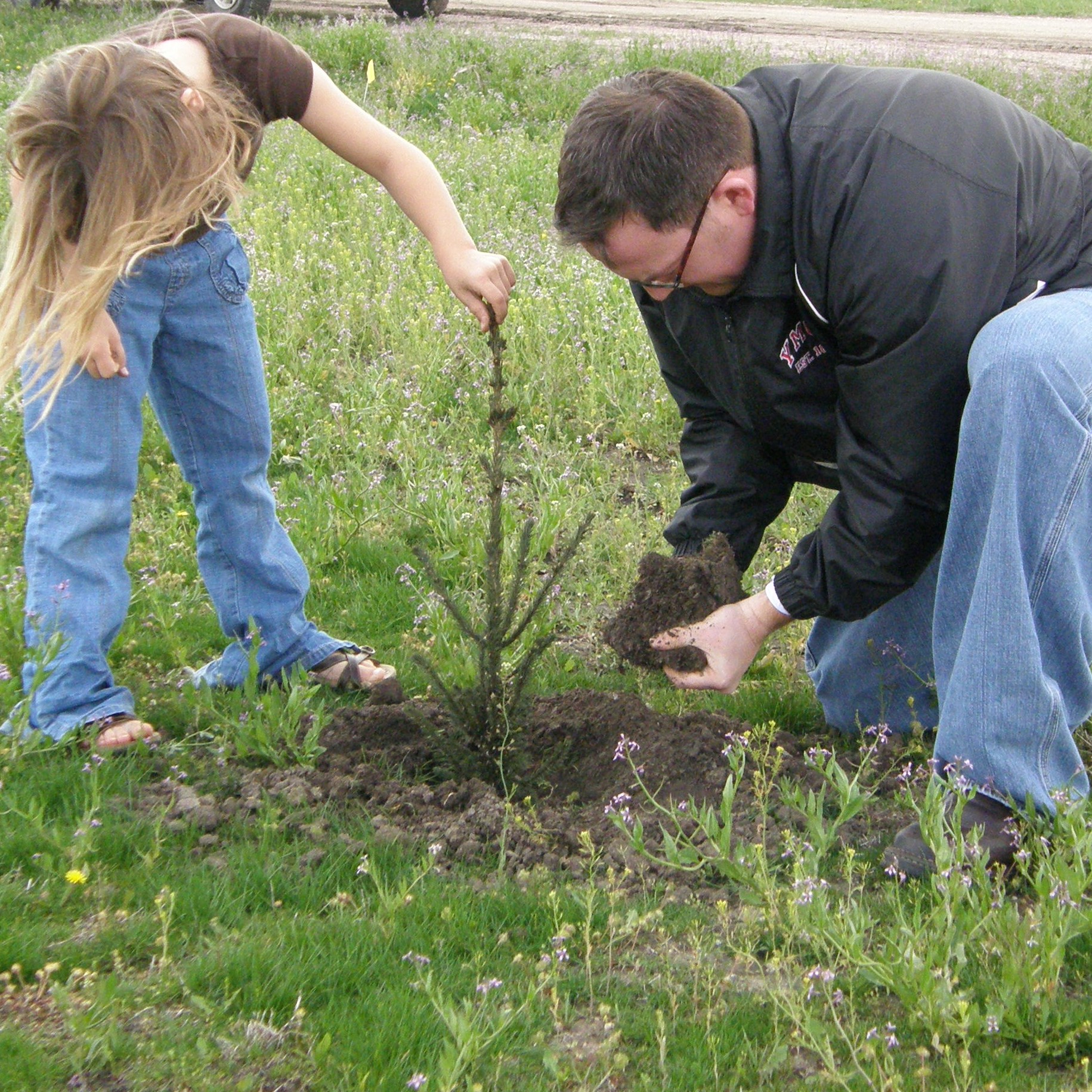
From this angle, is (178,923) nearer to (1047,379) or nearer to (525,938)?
(525,938)

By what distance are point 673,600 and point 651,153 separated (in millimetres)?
1108

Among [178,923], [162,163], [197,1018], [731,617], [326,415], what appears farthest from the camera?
[326,415]

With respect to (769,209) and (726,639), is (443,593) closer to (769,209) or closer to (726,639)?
(726,639)

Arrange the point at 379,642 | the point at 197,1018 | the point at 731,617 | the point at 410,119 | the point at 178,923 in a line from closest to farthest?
the point at 197,1018 < the point at 178,923 < the point at 731,617 < the point at 379,642 < the point at 410,119

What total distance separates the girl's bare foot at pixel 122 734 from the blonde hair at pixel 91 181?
0.87 metres

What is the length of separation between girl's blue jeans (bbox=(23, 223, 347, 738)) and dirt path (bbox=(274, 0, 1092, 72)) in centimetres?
988

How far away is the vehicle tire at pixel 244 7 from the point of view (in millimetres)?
14219

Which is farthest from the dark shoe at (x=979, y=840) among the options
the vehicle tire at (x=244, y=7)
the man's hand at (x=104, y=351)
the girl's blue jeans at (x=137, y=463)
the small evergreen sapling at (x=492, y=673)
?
the vehicle tire at (x=244, y=7)

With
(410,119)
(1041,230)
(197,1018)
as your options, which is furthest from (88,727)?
(410,119)

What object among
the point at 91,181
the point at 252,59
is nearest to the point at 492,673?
the point at 91,181

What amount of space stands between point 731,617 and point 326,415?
2.64m

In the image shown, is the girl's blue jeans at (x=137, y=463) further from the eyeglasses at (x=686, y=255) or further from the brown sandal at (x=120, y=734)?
the eyeglasses at (x=686, y=255)

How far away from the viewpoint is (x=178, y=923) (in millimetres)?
2605

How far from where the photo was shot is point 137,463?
3.33 metres
